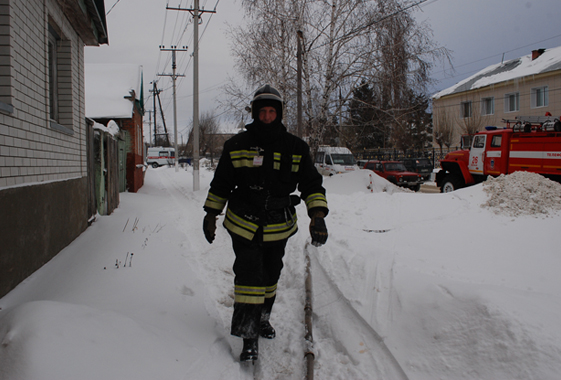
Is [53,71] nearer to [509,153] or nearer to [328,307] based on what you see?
[328,307]

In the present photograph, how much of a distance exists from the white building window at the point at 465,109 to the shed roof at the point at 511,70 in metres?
1.15

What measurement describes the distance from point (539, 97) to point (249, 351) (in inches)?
1191

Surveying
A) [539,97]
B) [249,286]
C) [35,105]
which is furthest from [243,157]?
[539,97]

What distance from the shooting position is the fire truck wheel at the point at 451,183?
41.1ft

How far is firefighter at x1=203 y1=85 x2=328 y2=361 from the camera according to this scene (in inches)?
106

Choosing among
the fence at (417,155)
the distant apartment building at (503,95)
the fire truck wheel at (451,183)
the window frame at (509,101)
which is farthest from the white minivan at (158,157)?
the fire truck wheel at (451,183)

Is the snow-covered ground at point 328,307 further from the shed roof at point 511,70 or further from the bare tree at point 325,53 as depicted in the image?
the shed roof at point 511,70

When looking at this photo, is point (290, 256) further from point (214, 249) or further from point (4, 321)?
point (4, 321)

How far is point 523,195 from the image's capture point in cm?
661

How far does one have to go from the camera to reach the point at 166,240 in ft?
19.5

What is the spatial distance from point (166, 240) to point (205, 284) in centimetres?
211

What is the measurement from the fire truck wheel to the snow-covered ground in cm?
628

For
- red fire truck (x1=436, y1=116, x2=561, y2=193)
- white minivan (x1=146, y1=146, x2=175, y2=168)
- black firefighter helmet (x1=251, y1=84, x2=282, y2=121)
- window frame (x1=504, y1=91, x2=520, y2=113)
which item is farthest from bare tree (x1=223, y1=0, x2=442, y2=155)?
white minivan (x1=146, y1=146, x2=175, y2=168)

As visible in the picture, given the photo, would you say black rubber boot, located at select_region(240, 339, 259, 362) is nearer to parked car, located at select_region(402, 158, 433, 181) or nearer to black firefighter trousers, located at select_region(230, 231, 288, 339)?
black firefighter trousers, located at select_region(230, 231, 288, 339)
